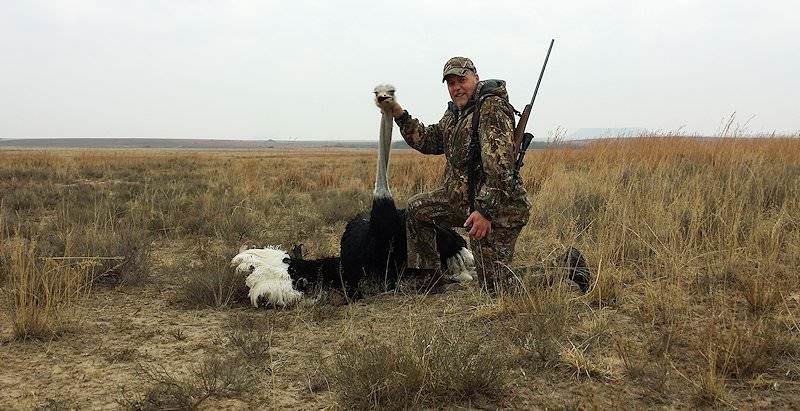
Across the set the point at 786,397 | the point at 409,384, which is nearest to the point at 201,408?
the point at 409,384

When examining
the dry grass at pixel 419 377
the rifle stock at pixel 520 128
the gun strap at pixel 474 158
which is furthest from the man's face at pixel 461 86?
the dry grass at pixel 419 377

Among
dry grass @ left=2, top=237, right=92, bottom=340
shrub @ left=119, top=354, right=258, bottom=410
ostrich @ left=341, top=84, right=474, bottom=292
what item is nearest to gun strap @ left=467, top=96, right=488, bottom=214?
ostrich @ left=341, top=84, right=474, bottom=292

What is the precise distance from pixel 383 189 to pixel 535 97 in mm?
1245

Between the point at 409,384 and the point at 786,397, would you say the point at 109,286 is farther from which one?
the point at 786,397

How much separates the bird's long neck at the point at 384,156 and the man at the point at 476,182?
107mm

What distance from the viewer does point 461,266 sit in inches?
179

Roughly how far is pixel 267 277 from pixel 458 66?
6.84 ft

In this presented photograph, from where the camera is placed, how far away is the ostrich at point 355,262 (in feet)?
13.2

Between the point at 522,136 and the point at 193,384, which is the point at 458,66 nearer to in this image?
the point at 522,136

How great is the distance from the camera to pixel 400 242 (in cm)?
428

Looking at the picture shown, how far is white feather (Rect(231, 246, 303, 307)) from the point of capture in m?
4.05

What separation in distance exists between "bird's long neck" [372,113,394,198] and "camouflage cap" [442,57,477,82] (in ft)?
1.72

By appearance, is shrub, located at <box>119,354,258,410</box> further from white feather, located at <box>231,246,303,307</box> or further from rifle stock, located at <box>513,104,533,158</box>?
rifle stock, located at <box>513,104,533,158</box>

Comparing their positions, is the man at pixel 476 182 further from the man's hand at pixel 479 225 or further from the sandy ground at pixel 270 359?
the sandy ground at pixel 270 359
